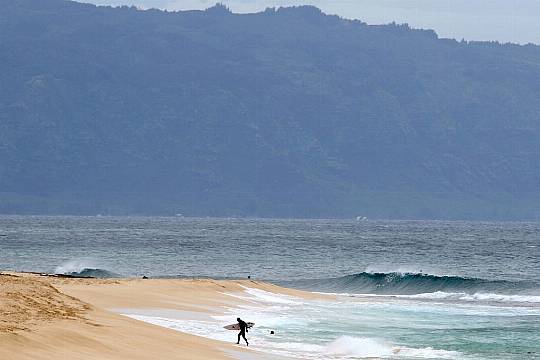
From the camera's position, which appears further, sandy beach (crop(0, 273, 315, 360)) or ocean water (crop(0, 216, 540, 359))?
ocean water (crop(0, 216, 540, 359))

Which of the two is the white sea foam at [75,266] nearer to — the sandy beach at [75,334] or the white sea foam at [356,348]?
the sandy beach at [75,334]

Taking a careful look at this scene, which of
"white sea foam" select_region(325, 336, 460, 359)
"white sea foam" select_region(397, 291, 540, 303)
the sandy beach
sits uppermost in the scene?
the sandy beach

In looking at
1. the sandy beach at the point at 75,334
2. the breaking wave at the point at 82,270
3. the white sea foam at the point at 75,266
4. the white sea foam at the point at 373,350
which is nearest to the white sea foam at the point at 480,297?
the breaking wave at the point at 82,270

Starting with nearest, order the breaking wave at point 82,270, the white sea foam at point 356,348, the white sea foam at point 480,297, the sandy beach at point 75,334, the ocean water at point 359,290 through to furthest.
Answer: the sandy beach at point 75,334, the white sea foam at point 356,348, the ocean water at point 359,290, the white sea foam at point 480,297, the breaking wave at point 82,270

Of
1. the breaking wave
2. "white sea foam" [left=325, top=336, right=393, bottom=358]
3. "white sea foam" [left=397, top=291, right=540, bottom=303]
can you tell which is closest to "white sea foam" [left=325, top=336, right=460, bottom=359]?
"white sea foam" [left=325, top=336, right=393, bottom=358]

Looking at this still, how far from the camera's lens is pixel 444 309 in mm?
55281

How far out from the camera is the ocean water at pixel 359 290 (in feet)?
119

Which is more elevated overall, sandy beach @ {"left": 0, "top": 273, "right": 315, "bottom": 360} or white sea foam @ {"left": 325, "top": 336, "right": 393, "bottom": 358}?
sandy beach @ {"left": 0, "top": 273, "right": 315, "bottom": 360}

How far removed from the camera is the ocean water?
119 ft

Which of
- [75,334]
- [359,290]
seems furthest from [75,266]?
[75,334]

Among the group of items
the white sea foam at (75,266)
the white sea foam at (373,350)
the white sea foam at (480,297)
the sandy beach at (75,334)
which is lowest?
the white sea foam at (75,266)

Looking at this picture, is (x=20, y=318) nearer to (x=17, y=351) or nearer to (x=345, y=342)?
(x=17, y=351)

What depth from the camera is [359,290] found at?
256ft

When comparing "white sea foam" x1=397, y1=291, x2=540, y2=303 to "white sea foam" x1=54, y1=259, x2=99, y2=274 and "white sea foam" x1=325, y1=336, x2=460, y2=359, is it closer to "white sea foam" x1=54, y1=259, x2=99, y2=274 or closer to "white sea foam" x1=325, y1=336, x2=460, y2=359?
"white sea foam" x1=54, y1=259, x2=99, y2=274
